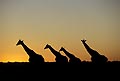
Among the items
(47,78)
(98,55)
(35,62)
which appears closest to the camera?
(47,78)

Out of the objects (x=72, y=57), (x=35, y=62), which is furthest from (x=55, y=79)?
(x=72, y=57)

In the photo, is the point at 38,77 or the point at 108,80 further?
the point at 38,77

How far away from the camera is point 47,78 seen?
2127 centimetres

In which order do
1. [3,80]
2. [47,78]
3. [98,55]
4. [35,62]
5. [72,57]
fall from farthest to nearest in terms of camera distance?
1. [72,57]
2. [98,55]
3. [35,62]
4. [47,78]
5. [3,80]

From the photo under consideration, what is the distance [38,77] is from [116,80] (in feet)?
17.3

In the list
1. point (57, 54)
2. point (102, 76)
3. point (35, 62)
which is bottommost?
point (102, 76)

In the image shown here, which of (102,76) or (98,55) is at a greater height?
(98,55)

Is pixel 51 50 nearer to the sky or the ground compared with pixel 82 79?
nearer to the sky

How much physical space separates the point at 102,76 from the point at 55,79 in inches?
140

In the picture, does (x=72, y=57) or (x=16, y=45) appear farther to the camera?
(x=72, y=57)

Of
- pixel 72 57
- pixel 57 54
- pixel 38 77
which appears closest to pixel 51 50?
pixel 57 54

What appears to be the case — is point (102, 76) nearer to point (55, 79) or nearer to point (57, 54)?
point (55, 79)

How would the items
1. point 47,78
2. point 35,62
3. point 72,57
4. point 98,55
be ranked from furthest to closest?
point 72,57
point 98,55
point 35,62
point 47,78

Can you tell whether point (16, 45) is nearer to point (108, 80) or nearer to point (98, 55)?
point (98, 55)
